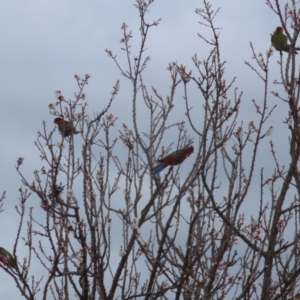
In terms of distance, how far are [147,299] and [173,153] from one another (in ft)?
6.71

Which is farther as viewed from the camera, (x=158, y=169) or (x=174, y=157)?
(x=158, y=169)

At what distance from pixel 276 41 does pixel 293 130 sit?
10.9ft

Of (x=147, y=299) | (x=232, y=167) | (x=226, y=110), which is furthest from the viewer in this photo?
(x=232, y=167)

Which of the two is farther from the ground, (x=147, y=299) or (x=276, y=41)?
(x=276, y=41)

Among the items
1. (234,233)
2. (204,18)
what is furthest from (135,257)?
(204,18)

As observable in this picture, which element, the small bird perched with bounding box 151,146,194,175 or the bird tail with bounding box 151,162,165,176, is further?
the bird tail with bounding box 151,162,165,176

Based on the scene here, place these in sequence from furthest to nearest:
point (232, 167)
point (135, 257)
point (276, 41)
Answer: point (276, 41), point (232, 167), point (135, 257)

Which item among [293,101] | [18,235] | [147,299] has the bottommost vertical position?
[147,299]

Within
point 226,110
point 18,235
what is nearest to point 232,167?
point 226,110

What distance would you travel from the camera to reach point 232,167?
7035 millimetres

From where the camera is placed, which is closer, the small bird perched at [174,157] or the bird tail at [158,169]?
the small bird perched at [174,157]

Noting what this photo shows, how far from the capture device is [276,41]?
9531 mm

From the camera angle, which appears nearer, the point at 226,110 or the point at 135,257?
the point at 226,110

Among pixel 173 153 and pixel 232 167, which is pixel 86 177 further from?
pixel 232 167
